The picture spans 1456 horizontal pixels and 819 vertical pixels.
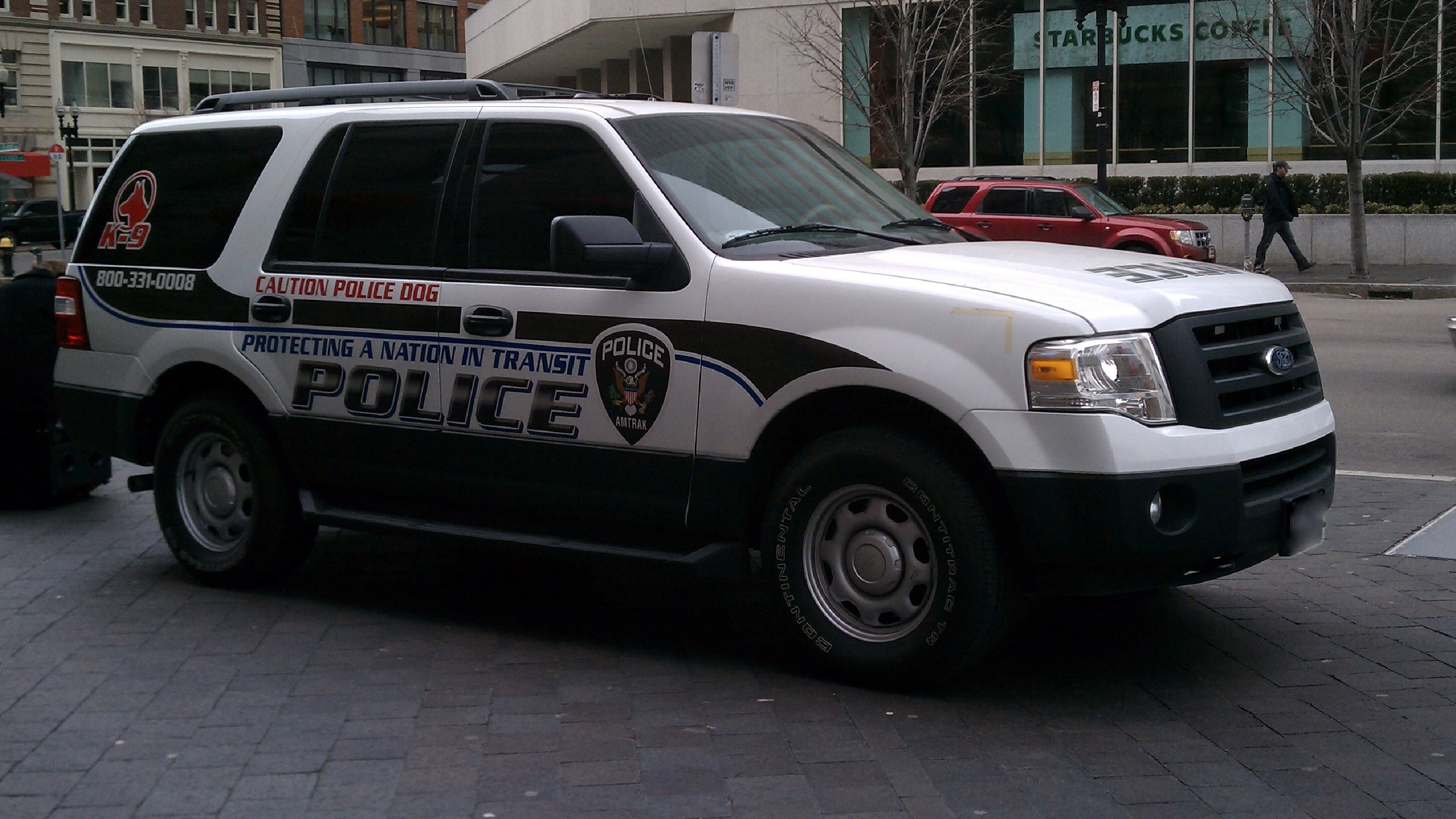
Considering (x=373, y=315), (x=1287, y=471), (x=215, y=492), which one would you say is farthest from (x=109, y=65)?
(x=1287, y=471)

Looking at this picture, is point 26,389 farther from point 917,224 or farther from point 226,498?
point 917,224

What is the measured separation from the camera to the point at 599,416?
17.9 ft

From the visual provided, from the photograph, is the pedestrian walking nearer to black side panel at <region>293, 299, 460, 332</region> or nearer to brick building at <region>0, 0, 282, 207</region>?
black side panel at <region>293, 299, 460, 332</region>

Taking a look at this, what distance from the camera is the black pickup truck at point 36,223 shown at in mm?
53125

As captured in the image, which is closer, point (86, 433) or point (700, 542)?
point (700, 542)

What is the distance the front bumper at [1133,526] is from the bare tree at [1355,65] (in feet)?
75.2

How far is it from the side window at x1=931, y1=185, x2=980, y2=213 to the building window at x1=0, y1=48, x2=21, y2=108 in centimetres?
6098

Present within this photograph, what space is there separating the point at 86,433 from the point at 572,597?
2468mm

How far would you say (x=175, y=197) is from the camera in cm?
684

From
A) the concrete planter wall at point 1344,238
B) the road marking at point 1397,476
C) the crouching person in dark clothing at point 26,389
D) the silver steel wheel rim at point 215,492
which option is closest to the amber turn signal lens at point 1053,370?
the silver steel wheel rim at point 215,492

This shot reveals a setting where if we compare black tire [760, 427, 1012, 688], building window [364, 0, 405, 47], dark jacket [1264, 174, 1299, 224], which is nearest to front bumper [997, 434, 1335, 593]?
black tire [760, 427, 1012, 688]

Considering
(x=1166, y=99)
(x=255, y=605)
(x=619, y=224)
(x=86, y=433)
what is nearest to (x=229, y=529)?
(x=255, y=605)

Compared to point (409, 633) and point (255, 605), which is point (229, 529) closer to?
point (255, 605)

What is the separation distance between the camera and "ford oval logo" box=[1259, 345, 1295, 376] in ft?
16.5
